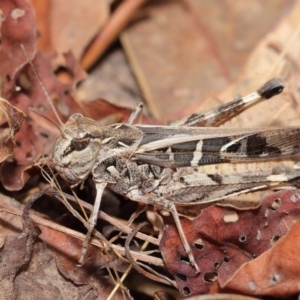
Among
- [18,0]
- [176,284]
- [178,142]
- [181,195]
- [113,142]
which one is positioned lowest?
[176,284]

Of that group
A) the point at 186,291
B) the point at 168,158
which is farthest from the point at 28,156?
the point at 186,291

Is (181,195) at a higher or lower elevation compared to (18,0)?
lower

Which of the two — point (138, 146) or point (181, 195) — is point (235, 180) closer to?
point (181, 195)

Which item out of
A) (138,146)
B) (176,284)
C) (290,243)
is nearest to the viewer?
(290,243)

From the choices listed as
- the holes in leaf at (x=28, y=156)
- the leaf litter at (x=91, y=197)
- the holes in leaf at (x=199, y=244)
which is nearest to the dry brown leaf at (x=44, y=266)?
the leaf litter at (x=91, y=197)

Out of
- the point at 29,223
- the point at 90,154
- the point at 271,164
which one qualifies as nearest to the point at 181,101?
the point at 271,164

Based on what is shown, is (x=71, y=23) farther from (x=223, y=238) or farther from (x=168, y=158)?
(x=223, y=238)

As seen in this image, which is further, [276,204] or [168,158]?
[168,158]
